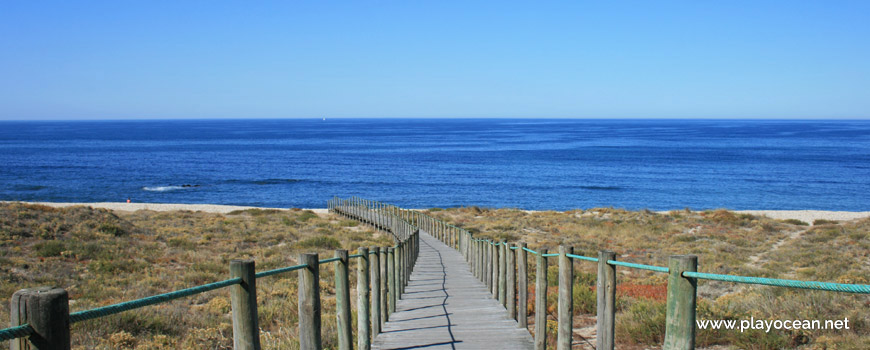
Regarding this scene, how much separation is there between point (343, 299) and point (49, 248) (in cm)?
1576

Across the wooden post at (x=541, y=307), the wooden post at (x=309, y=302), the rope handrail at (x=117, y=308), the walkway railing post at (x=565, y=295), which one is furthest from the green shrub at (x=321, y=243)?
the rope handrail at (x=117, y=308)

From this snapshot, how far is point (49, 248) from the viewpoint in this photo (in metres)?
17.1

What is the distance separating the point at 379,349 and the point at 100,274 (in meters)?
11.4

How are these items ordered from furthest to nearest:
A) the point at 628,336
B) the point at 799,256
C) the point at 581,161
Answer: the point at 581,161 → the point at 799,256 → the point at 628,336

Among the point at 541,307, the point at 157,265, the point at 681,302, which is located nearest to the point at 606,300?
the point at 681,302

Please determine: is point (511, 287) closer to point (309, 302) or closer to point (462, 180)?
point (309, 302)

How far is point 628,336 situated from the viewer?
7484 millimetres

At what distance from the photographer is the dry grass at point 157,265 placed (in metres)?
8.10

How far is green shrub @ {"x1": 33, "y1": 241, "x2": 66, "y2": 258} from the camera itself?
16781 millimetres

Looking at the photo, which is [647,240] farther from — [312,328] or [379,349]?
[312,328]

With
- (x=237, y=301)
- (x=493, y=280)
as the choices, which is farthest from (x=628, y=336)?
(x=237, y=301)

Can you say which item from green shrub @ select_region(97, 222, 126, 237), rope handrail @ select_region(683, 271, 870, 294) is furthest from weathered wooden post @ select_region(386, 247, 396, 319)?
green shrub @ select_region(97, 222, 126, 237)

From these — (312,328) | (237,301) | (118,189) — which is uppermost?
(237,301)

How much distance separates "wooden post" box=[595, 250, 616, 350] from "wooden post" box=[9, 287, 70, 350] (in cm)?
351
